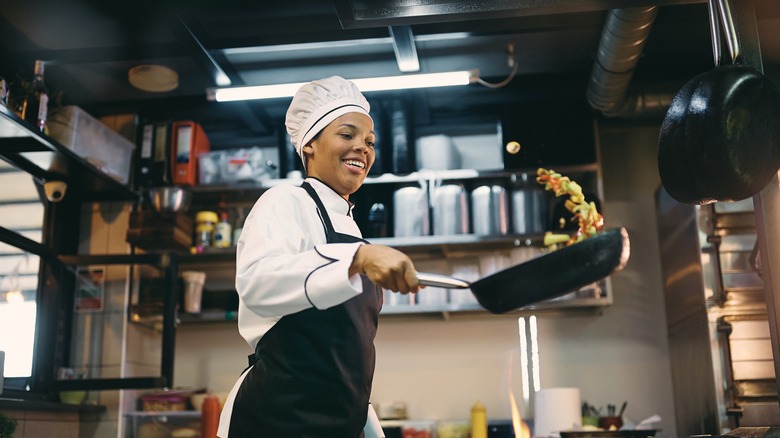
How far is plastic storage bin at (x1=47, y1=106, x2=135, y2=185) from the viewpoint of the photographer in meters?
4.18

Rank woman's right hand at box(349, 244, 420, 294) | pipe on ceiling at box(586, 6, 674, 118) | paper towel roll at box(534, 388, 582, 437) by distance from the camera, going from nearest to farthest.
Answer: woman's right hand at box(349, 244, 420, 294), pipe on ceiling at box(586, 6, 674, 118), paper towel roll at box(534, 388, 582, 437)

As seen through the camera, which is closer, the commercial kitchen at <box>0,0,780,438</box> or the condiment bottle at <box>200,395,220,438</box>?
the commercial kitchen at <box>0,0,780,438</box>

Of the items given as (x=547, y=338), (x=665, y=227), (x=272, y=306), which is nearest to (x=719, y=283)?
(x=665, y=227)

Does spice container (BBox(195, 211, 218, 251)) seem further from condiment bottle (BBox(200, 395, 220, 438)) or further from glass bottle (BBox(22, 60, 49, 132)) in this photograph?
glass bottle (BBox(22, 60, 49, 132))

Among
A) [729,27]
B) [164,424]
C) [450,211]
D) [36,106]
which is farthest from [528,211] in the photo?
[36,106]

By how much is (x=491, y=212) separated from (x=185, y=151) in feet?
5.80

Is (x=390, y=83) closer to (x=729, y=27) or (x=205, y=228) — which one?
(x=205, y=228)

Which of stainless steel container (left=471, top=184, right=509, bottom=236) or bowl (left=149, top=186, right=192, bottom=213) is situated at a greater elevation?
bowl (left=149, top=186, right=192, bottom=213)

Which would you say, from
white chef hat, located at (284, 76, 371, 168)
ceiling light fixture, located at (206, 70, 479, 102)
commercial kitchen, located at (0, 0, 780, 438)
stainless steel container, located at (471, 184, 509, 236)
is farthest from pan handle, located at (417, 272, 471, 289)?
stainless steel container, located at (471, 184, 509, 236)

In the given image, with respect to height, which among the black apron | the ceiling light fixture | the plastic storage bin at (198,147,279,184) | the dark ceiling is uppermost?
the dark ceiling

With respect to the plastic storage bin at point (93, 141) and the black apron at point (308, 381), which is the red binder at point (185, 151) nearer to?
the plastic storage bin at point (93, 141)

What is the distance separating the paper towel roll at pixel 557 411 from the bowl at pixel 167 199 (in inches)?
87.2

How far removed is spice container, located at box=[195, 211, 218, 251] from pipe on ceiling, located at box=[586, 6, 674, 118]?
2217mm

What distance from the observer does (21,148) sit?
3.94m
